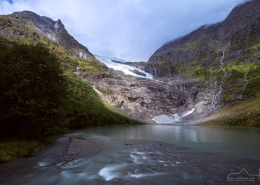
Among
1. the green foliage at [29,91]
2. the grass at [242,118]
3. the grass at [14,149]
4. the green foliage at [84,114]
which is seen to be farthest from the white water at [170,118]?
the grass at [14,149]

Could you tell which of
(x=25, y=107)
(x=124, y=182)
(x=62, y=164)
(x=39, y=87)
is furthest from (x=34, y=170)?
(x=39, y=87)

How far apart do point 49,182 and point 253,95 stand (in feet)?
515

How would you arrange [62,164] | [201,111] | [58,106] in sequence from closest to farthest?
[62,164] < [58,106] < [201,111]

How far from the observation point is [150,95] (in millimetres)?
184875

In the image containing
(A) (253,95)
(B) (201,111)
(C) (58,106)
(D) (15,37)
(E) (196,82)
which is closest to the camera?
(C) (58,106)

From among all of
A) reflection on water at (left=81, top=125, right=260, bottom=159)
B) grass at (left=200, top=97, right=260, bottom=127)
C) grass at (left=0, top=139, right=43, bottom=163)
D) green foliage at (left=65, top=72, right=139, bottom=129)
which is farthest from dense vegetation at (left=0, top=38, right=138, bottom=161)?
grass at (left=200, top=97, right=260, bottom=127)

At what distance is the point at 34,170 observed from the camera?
49.6 feet

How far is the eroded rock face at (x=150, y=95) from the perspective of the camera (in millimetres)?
169625

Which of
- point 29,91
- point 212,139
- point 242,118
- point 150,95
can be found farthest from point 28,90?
point 150,95

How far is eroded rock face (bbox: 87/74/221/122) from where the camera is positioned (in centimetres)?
16962

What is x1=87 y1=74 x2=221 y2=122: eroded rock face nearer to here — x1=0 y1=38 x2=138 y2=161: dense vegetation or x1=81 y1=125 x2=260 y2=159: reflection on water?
x1=81 y1=125 x2=260 y2=159: reflection on water

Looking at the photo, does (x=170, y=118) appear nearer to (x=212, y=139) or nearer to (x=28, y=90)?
(x=212, y=139)

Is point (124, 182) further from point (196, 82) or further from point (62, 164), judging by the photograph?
point (196, 82)

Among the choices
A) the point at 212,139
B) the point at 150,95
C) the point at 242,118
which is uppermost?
the point at 150,95
